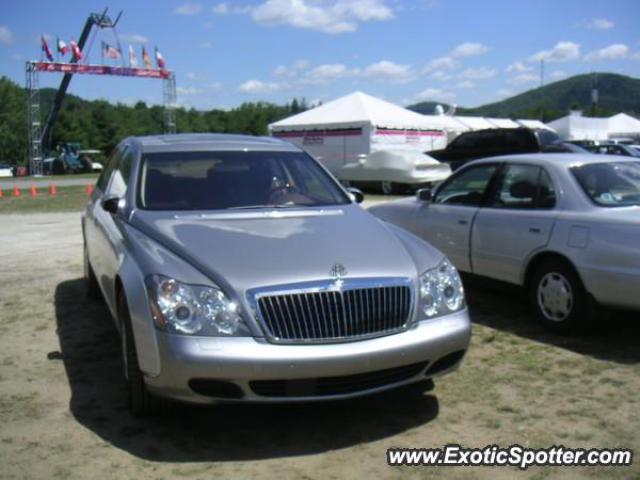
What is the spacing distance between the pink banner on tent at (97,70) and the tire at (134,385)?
43212 millimetres

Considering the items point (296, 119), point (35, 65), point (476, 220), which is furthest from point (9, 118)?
point (476, 220)

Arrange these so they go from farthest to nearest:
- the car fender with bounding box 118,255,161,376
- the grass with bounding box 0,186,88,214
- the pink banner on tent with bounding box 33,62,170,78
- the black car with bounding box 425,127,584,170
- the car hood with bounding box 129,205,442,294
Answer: the pink banner on tent with bounding box 33,62,170,78 → the black car with bounding box 425,127,584,170 → the grass with bounding box 0,186,88,214 → the car hood with bounding box 129,205,442,294 → the car fender with bounding box 118,255,161,376

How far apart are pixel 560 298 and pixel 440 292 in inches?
78.9

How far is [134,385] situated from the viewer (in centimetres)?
385

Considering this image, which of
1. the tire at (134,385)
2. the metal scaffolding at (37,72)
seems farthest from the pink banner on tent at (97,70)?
the tire at (134,385)

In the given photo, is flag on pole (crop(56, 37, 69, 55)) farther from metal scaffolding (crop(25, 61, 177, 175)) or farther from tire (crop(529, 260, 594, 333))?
tire (crop(529, 260, 594, 333))

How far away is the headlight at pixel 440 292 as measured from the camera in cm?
378

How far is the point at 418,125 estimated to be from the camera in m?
28.2

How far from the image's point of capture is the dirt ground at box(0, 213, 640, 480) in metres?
3.32

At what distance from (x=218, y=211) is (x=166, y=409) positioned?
1.38 meters

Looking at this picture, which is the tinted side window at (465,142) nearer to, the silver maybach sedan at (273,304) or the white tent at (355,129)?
the white tent at (355,129)

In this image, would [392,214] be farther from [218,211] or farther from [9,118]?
[9,118]

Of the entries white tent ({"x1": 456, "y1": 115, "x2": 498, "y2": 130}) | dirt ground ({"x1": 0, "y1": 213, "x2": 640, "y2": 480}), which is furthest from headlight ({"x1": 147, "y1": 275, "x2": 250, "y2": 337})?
white tent ({"x1": 456, "y1": 115, "x2": 498, "y2": 130})

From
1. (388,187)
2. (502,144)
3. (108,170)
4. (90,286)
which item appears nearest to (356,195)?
(108,170)
